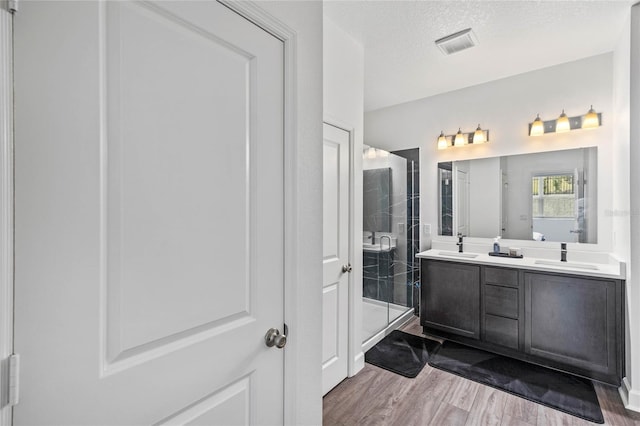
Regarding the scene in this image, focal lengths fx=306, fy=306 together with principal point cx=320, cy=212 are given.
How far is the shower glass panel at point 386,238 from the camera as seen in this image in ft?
9.94

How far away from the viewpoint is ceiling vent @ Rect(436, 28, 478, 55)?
90.8 inches

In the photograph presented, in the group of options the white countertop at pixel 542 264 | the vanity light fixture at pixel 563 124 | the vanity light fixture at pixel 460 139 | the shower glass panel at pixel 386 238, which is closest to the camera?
the white countertop at pixel 542 264

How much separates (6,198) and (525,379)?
10.2 ft

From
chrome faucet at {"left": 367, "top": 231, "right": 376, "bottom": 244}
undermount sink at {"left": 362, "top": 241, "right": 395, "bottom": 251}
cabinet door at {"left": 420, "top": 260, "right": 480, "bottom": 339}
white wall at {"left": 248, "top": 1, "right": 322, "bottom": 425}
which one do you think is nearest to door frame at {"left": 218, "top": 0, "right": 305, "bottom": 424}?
white wall at {"left": 248, "top": 1, "right": 322, "bottom": 425}

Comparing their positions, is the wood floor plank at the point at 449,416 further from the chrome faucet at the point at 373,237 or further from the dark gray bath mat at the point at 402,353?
the chrome faucet at the point at 373,237

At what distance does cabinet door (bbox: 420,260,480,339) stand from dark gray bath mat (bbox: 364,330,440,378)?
0.23 m

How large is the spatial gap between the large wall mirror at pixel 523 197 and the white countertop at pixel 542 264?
9.5 inches

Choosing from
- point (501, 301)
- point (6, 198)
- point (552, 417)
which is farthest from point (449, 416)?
point (6, 198)

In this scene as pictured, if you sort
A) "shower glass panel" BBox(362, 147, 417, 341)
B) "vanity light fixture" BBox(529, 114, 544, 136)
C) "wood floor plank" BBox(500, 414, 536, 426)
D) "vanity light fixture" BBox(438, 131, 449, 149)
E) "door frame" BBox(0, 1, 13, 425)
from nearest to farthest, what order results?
"door frame" BBox(0, 1, 13, 425)
"wood floor plank" BBox(500, 414, 536, 426)
"vanity light fixture" BBox(529, 114, 544, 136)
"shower glass panel" BBox(362, 147, 417, 341)
"vanity light fixture" BBox(438, 131, 449, 149)

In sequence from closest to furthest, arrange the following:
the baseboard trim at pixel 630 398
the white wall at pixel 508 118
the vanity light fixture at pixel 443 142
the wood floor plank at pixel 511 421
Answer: the wood floor plank at pixel 511 421
the baseboard trim at pixel 630 398
the white wall at pixel 508 118
the vanity light fixture at pixel 443 142

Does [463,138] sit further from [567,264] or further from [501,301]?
[501,301]

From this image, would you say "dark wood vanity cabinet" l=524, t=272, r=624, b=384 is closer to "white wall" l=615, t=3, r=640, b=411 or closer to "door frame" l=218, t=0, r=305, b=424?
"white wall" l=615, t=3, r=640, b=411

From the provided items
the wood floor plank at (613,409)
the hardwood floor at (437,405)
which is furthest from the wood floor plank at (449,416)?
the wood floor plank at (613,409)

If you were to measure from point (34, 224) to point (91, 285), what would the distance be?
0.17 metres
